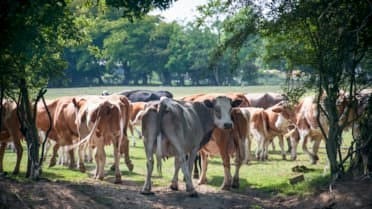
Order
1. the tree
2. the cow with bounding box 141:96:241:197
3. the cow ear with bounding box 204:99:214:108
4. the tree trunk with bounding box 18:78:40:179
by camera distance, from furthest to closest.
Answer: the cow ear with bounding box 204:99:214:108
the cow with bounding box 141:96:241:197
the tree trunk with bounding box 18:78:40:179
the tree

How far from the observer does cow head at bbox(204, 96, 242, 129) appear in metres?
14.4

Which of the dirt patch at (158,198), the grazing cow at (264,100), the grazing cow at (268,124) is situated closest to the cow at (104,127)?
the dirt patch at (158,198)

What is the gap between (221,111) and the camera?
1453cm

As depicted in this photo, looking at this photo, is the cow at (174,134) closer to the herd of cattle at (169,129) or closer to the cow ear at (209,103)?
the herd of cattle at (169,129)

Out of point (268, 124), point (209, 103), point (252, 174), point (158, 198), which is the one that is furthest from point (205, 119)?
point (268, 124)

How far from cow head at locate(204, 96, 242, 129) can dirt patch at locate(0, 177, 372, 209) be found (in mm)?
1583

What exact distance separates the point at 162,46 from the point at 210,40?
896 centimetres

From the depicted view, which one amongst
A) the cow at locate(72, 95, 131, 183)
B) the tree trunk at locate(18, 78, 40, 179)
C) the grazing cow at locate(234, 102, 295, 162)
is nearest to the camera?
the tree trunk at locate(18, 78, 40, 179)

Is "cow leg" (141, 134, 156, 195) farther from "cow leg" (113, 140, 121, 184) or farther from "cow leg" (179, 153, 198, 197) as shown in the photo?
"cow leg" (113, 140, 121, 184)

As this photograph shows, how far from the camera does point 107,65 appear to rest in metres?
86.8

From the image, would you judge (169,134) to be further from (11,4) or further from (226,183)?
(11,4)

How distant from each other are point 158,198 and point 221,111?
10.1 feet

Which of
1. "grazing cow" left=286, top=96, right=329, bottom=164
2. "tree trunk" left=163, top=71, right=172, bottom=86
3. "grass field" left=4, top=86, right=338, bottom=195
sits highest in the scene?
"tree trunk" left=163, top=71, right=172, bottom=86

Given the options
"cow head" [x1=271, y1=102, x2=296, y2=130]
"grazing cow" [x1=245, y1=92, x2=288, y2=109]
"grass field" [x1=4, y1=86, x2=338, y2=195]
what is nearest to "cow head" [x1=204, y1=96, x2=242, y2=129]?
"grass field" [x1=4, y1=86, x2=338, y2=195]
